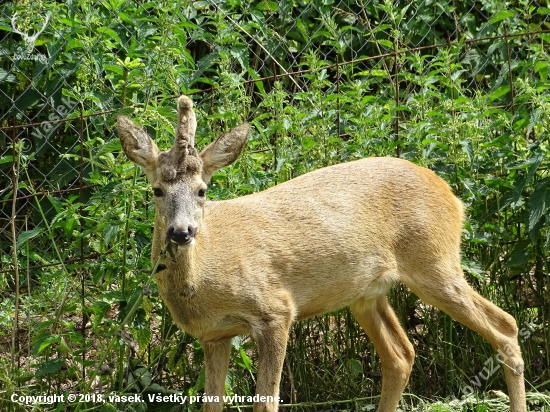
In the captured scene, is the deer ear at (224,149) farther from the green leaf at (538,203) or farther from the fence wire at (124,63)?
the green leaf at (538,203)

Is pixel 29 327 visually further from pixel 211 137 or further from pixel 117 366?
pixel 211 137

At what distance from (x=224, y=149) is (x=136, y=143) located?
463 millimetres

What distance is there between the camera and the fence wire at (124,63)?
20.9 feet

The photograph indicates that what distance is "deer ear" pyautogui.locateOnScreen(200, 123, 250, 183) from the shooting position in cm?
566

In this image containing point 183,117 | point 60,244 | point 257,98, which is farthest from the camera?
point 257,98

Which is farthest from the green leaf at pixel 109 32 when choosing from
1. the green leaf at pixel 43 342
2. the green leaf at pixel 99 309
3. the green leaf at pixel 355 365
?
the green leaf at pixel 355 365

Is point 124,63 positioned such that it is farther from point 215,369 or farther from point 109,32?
point 215,369

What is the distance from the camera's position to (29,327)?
634 centimetres

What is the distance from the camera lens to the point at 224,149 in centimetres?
568

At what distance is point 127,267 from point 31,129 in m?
2.36

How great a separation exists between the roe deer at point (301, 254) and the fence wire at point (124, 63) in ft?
2.12

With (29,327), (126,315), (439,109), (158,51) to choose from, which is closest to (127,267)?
(126,315)

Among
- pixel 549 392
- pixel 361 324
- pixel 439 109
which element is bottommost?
pixel 549 392

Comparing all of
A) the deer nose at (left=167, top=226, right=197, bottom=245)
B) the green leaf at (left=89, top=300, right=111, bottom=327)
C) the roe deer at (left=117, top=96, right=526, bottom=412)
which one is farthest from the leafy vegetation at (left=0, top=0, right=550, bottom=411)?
the deer nose at (left=167, top=226, right=197, bottom=245)
